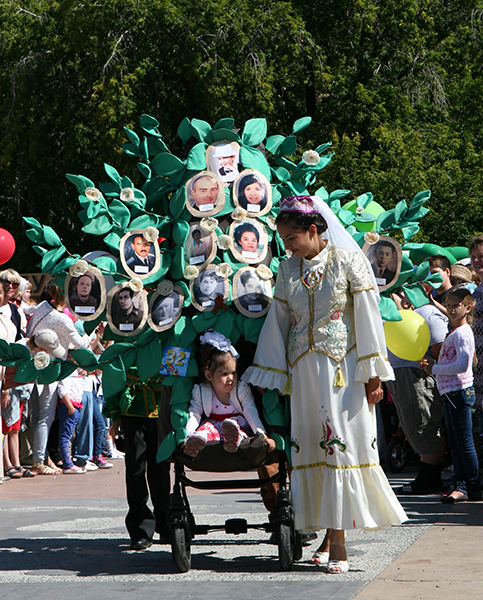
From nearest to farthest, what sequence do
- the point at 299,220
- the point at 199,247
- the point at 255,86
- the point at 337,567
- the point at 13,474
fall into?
1. the point at 337,567
2. the point at 299,220
3. the point at 199,247
4. the point at 13,474
5. the point at 255,86

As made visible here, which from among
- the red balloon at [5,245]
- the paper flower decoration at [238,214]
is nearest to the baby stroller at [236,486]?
the paper flower decoration at [238,214]

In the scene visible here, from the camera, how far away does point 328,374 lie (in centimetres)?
496

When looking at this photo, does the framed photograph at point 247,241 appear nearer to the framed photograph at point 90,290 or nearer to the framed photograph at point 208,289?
the framed photograph at point 208,289

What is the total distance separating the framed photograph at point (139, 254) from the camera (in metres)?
5.38

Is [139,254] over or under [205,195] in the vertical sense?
under

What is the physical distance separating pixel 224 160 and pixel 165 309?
101 centimetres

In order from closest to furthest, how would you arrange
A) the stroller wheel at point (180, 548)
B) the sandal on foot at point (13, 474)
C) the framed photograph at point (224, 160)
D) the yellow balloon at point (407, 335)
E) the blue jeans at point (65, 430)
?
1. the stroller wheel at point (180, 548)
2. the framed photograph at point (224, 160)
3. the yellow balloon at point (407, 335)
4. the sandal on foot at point (13, 474)
5. the blue jeans at point (65, 430)

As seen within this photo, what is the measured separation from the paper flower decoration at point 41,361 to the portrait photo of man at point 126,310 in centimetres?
47

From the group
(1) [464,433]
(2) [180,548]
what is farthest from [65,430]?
(2) [180,548]

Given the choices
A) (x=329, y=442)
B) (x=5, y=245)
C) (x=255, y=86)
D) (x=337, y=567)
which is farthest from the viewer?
(x=255, y=86)

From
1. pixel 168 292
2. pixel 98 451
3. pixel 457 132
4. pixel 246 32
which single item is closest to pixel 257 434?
pixel 168 292

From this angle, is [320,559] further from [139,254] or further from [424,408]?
[424,408]

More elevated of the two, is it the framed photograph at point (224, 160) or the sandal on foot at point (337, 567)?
the framed photograph at point (224, 160)

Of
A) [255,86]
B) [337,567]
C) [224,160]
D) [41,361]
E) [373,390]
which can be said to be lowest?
[337,567]
